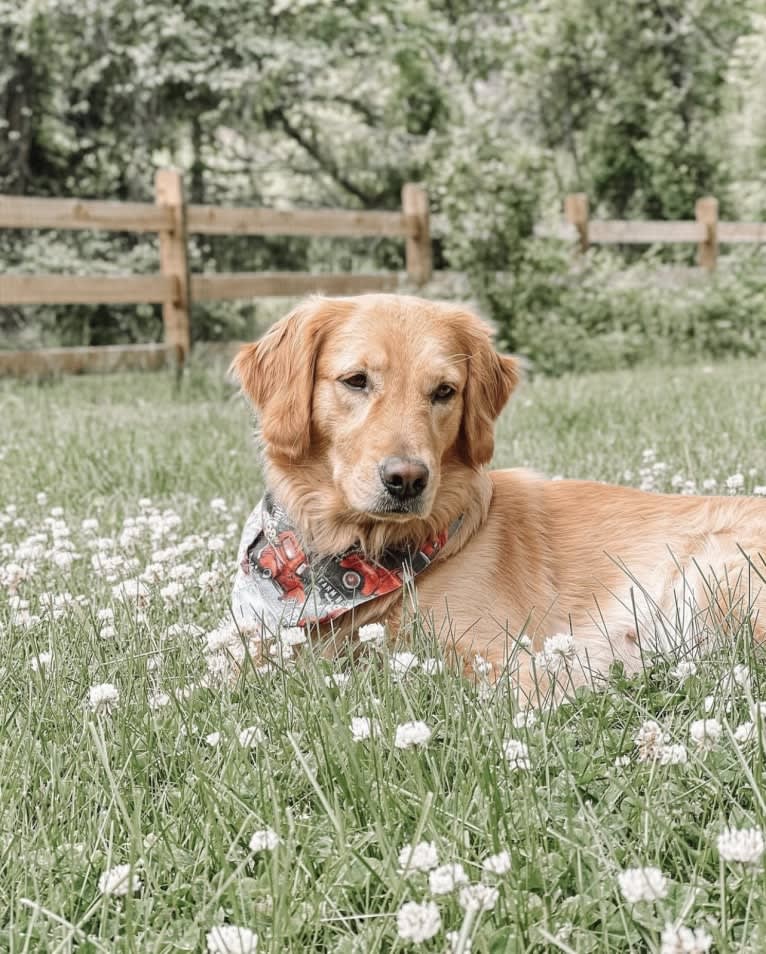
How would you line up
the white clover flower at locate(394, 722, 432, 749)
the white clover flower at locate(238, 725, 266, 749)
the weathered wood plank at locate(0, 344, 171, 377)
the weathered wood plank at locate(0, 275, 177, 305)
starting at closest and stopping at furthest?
the white clover flower at locate(394, 722, 432, 749) < the white clover flower at locate(238, 725, 266, 749) < the weathered wood plank at locate(0, 275, 177, 305) < the weathered wood plank at locate(0, 344, 171, 377)

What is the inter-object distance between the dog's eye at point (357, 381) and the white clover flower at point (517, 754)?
1.43 m

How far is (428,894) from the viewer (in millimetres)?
1635

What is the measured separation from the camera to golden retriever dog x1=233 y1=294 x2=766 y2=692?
3.02m

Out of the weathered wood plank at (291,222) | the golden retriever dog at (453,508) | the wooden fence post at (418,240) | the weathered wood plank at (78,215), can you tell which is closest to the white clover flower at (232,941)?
the golden retriever dog at (453,508)

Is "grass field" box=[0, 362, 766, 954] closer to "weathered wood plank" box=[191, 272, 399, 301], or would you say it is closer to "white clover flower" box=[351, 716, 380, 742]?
"white clover flower" box=[351, 716, 380, 742]

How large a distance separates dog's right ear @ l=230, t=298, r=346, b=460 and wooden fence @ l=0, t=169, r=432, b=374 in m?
7.38

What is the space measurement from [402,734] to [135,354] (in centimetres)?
976

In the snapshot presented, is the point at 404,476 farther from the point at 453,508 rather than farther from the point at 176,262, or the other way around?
the point at 176,262

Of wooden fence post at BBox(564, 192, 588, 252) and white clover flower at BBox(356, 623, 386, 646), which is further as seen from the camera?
wooden fence post at BBox(564, 192, 588, 252)

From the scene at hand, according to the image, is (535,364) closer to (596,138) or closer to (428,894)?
(428,894)

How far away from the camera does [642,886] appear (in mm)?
1406

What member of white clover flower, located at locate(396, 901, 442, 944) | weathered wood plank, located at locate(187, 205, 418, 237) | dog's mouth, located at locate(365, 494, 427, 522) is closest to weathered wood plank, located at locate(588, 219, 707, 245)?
weathered wood plank, located at locate(187, 205, 418, 237)

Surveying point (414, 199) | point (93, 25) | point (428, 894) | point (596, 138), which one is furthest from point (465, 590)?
point (596, 138)

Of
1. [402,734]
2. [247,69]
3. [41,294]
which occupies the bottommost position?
[41,294]
